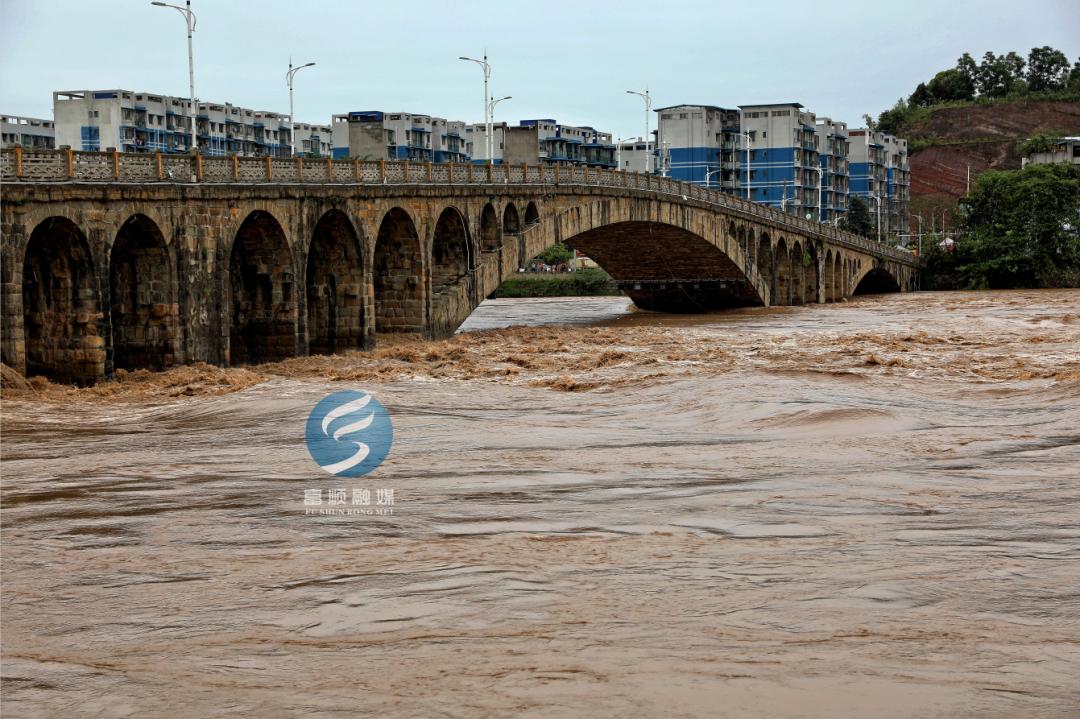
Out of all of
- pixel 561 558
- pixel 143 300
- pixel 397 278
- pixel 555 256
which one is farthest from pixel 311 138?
pixel 561 558

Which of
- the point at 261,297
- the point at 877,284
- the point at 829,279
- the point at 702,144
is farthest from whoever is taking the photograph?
the point at 702,144

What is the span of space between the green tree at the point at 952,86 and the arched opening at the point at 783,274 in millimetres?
106140

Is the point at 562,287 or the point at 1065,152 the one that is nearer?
the point at 562,287

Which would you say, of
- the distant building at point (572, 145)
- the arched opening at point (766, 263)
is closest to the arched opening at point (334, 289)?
the arched opening at point (766, 263)

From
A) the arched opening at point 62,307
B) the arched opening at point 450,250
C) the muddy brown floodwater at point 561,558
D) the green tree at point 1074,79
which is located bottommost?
the muddy brown floodwater at point 561,558

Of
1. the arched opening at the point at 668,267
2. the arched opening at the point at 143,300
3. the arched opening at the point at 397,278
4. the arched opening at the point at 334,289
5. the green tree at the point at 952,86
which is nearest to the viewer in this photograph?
the arched opening at the point at 143,300

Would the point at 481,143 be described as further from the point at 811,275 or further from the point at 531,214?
the point at 531,214

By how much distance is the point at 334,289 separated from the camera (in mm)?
46656

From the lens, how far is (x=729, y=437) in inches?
965

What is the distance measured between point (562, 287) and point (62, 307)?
71.2 metres

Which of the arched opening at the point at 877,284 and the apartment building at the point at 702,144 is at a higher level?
the apartment building at the point at 702,144

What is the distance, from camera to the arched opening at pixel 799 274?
289ft

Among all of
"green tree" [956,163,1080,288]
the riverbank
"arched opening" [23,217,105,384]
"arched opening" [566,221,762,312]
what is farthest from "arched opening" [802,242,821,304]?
"arched opening" [23,217,105,384]

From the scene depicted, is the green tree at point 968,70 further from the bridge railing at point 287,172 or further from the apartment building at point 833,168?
the bridge railing at point 287,172
